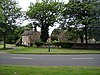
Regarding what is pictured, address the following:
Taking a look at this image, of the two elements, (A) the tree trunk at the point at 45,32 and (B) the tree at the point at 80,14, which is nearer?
(B) the tree at the point at 80,14

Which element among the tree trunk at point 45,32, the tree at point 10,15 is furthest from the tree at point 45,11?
the tree at point 10,15

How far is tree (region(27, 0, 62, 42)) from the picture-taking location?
227 feet

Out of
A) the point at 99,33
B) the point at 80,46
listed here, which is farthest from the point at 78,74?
the point at 80,46

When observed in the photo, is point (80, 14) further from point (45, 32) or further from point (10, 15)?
point (45, 32)

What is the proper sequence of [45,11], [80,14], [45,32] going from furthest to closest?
[45,32], [45,11], [80,14]

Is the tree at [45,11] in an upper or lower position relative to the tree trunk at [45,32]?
upper

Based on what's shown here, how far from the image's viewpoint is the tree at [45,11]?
6931 centimetres

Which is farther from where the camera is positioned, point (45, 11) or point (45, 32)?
point (45, 32)

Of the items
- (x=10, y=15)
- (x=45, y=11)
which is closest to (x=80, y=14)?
(x=10, y=15)

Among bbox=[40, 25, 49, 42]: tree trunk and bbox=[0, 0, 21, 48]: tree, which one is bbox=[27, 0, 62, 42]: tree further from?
bbox=[0, 0, 21, 48]: tree

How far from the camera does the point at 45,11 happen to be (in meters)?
70.1

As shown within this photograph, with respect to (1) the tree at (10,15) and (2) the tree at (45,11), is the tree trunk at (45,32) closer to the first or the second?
(2) the tree at (45,11)

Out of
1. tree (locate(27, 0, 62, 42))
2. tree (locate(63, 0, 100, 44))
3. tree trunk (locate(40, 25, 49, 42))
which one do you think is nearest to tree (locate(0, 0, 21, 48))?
tree (locate(63, 0, 100, 44))

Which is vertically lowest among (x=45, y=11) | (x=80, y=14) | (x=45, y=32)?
(x=45, y=32)
